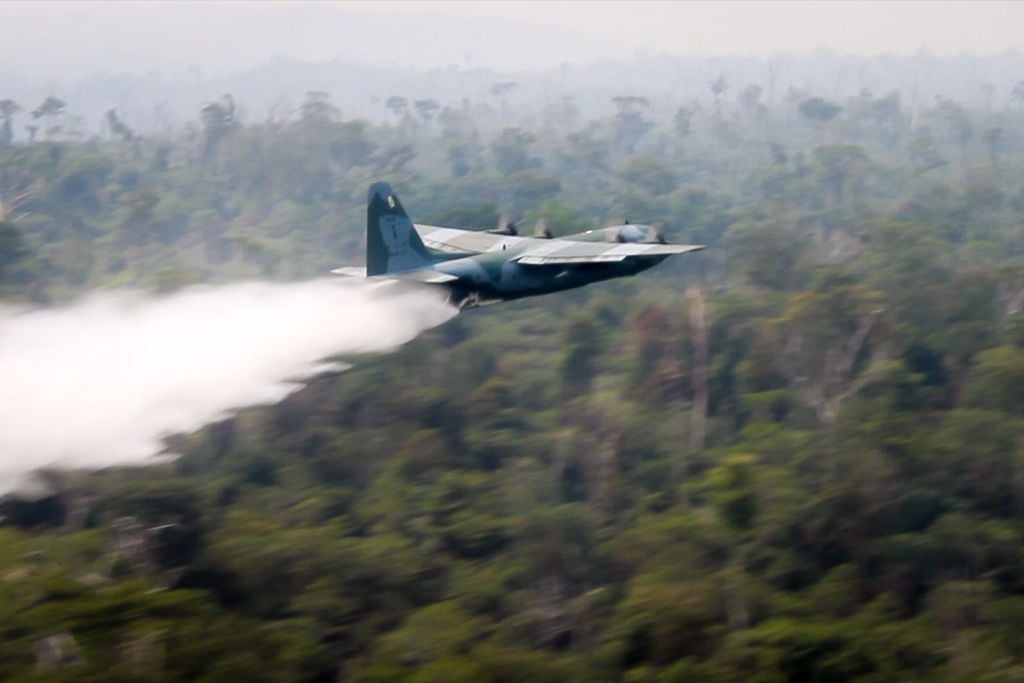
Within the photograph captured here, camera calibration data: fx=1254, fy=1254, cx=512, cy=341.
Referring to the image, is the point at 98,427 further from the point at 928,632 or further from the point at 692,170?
the point at 692,170

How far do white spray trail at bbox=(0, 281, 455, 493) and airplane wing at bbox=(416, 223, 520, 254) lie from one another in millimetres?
1758

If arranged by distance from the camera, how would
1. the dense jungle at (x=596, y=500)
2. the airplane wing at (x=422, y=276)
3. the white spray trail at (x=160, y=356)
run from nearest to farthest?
1. the white spray trail at (x=160, y=356)
2. the dense jungle at (x=596, y=500)
3. the airplane wing at (x=422, y=276)

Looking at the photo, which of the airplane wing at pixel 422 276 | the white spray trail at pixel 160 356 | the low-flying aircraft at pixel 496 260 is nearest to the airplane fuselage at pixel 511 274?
the low-flying aircraft at pixel 496 260

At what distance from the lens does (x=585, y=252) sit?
2862 centimetres

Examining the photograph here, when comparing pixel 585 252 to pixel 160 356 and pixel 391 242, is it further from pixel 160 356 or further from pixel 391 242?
pixel 160 356

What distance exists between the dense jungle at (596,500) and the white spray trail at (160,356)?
11.1 ft

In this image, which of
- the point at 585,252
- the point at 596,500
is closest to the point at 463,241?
the point at 585,252

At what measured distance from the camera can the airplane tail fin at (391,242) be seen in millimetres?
29453

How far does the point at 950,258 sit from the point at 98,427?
158 feet

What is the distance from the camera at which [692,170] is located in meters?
120

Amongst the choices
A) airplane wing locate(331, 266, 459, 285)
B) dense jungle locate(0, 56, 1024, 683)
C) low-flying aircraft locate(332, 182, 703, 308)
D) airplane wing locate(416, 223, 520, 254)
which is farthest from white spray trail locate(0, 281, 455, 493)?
dense jungle locate(0, 56, 1024, 683)

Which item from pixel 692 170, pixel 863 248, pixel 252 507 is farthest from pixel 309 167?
pixel 252 507

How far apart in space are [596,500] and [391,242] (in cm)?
1388

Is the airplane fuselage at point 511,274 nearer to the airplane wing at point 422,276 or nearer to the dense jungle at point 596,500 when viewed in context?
the airplane wing at point 422,276
